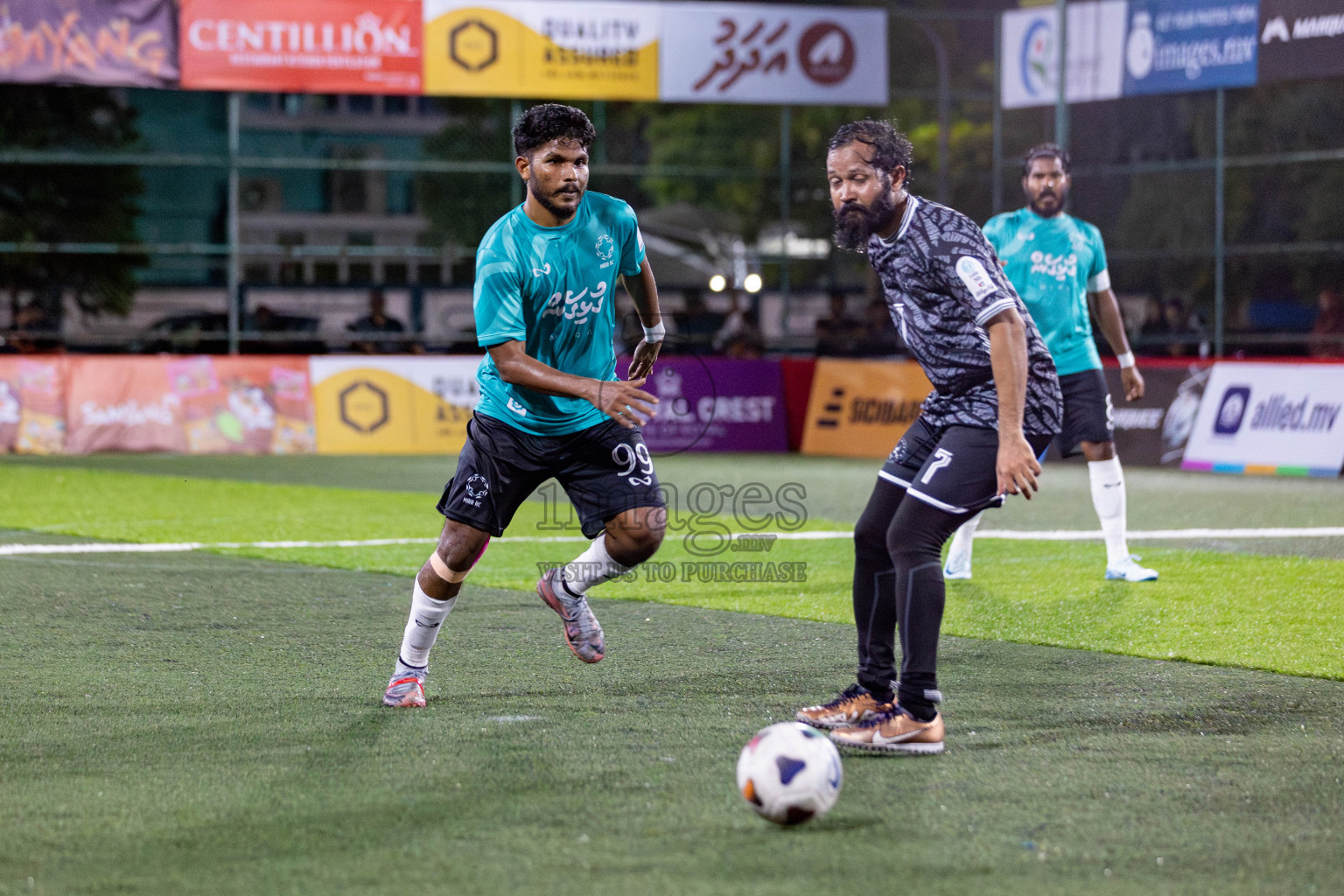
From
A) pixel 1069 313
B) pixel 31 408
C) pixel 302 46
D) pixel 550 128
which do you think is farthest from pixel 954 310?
pixel 302 46

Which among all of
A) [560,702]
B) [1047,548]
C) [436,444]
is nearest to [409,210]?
[436,444]

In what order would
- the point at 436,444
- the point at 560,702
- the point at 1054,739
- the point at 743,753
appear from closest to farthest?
the point at 743,753 → the point at 1054,739 → the point at 560,702 → the point at 436,444

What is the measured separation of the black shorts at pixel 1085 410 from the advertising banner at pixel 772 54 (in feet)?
44.9

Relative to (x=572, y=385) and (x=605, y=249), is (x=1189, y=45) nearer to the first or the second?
(x=605, y=249)

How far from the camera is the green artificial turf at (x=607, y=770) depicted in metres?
3.66

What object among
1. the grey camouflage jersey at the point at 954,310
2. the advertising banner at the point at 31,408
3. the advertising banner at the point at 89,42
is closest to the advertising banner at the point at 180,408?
the advertising banner at the point at 31,408

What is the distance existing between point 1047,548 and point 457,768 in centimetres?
608

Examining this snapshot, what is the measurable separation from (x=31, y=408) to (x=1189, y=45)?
14732mm

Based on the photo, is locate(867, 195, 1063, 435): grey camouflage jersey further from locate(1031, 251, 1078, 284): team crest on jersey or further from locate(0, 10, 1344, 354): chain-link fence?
locate(0, 10, 1344, 354): chain-link fence

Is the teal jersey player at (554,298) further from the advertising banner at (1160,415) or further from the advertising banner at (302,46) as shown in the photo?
the advertising banner at (302,46)

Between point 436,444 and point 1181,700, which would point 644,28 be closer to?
point 436,444

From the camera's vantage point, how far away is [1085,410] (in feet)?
28.0

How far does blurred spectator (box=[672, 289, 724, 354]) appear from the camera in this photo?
76.5 ft

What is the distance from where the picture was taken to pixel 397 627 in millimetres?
7156
